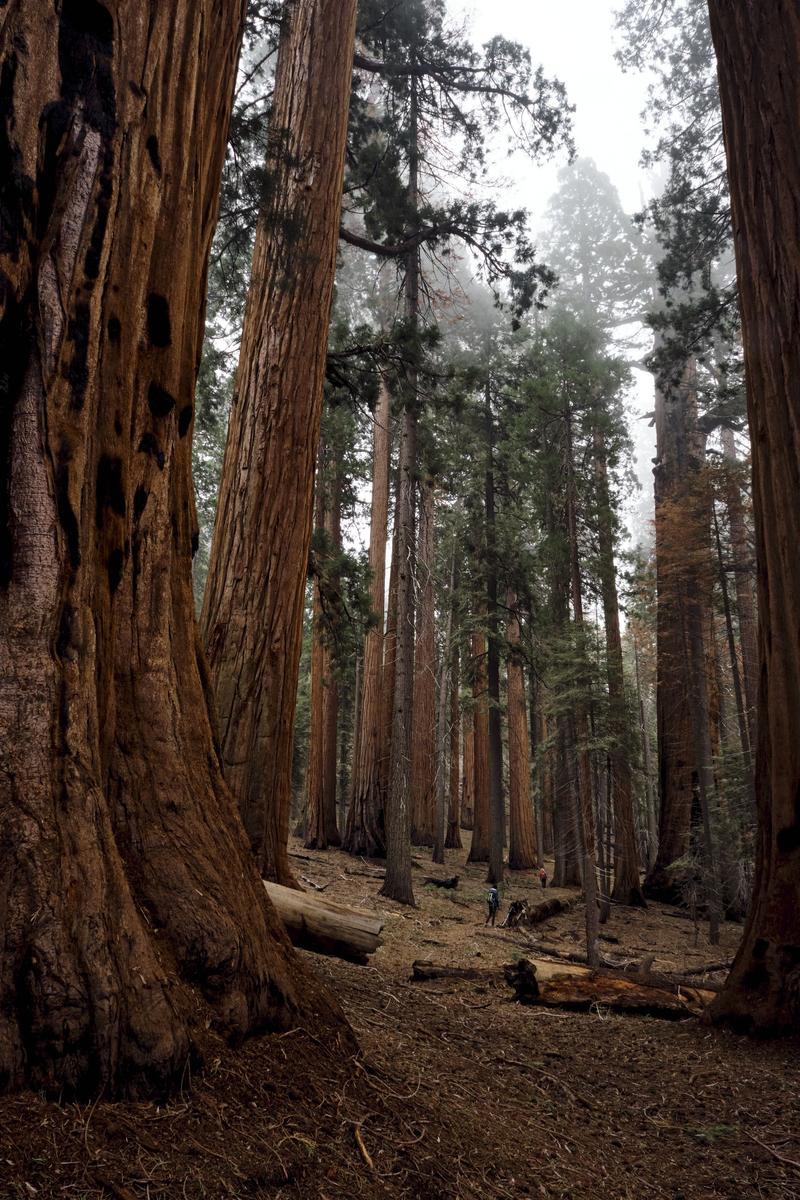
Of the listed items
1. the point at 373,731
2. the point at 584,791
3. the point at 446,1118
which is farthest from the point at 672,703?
the point at 446,1118

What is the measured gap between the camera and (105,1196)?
156cm

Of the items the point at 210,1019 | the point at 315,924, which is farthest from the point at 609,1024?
the point at 210,1019

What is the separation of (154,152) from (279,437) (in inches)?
127

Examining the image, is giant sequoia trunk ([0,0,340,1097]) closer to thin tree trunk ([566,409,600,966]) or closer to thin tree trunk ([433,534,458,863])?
thin tree trunk ([566,409,600,966])

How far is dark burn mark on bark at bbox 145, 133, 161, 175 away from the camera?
8.49ft

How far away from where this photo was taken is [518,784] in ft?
66.5

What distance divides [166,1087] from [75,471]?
1.73 meters

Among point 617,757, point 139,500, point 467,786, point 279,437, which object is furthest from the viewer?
point 467,786

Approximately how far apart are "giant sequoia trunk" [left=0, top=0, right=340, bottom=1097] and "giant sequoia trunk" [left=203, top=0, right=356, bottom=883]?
2.50m

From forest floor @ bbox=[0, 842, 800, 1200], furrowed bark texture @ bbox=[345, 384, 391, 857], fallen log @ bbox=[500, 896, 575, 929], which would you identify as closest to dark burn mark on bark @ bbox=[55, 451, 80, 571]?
forest floor @ bbox=[0, 842, 800, 1200]

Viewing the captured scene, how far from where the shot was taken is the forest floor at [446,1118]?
67.4 inches

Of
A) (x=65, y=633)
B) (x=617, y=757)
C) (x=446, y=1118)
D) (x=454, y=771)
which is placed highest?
(x=454, y=771)

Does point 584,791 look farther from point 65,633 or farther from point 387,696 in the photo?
point 65,633

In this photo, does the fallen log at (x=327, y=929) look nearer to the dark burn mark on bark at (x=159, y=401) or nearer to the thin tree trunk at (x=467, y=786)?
the dark burn mark on bark at (x=159, y=401)
